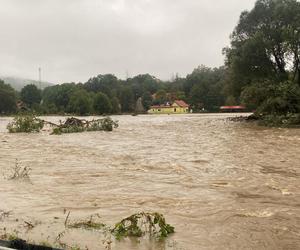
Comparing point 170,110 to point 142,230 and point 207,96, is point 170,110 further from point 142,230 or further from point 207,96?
point 142,230

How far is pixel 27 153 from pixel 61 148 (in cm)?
198

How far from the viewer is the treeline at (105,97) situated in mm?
99819

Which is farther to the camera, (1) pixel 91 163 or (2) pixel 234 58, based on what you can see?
(2) pixel 234 58

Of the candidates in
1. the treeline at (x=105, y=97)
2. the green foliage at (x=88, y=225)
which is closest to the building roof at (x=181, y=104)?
the treeline at (x=105, y=97)

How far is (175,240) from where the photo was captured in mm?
5406

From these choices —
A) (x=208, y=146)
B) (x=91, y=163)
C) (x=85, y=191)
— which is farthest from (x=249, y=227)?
(x=208, y=146)

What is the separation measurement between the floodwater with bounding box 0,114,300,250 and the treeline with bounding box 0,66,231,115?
7214 centimetres

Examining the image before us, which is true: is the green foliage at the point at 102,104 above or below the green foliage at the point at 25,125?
above

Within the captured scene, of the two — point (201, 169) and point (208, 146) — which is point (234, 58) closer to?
point (208, 146)

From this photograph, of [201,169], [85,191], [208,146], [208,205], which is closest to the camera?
[208,205]

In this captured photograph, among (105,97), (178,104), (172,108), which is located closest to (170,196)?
(105,97)

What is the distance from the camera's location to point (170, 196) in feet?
26.0

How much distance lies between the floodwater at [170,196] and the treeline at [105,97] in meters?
72.1

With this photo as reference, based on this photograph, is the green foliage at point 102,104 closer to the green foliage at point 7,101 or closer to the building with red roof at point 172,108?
the building with red roof at point 172,108
